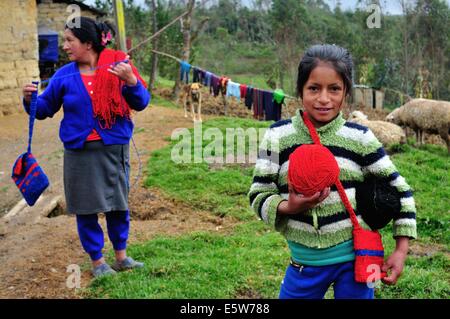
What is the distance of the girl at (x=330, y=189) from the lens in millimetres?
1965

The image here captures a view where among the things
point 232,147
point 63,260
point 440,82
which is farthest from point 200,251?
point 440,82

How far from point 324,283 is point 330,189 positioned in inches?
14.8

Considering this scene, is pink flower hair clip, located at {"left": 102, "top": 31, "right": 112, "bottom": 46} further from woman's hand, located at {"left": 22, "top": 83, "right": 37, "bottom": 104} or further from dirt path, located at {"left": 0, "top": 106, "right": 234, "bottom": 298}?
dirt path, located at {"left": 0, "top": 106, "right": 234, "bottom": 298}

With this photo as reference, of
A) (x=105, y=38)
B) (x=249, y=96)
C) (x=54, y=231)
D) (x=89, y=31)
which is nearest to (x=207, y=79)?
(x=249, y=96)

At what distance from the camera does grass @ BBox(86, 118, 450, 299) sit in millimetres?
3602

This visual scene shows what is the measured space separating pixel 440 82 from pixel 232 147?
58.1 feet

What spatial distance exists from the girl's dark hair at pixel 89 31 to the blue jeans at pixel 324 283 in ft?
7.11

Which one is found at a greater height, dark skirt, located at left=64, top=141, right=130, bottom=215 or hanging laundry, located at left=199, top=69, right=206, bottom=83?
hanging laundry, located at left=199, top=69, right=206, bottom=83

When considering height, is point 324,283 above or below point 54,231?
above

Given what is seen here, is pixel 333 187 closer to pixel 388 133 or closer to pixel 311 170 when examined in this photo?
pixel 311 170

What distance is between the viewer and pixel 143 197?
6711mm

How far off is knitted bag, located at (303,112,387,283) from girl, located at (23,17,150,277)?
1791mm

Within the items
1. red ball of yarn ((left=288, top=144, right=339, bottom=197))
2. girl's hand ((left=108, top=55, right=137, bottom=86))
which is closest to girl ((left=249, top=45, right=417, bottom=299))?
red ball of yarn ((left=288, top=144, right=339, bottom=197))

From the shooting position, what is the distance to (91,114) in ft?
11.3
